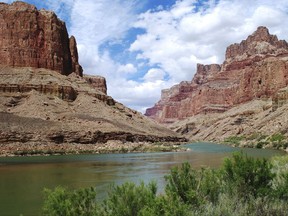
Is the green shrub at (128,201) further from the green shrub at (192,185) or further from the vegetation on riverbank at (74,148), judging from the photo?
the vegetation on riverbank at (74,148)

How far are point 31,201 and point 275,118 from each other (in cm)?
10093

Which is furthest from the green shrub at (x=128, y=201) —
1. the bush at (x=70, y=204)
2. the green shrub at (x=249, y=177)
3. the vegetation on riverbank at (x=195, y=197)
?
the green shrub at (x=249, y=177)

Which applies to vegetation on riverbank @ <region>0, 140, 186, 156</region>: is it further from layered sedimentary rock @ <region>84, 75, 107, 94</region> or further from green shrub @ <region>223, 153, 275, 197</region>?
layered sedimentary rock @ <region>84, 75, 107, 94</region>

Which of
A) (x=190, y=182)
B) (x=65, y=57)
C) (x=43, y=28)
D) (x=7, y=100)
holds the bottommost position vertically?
(x=190, y=182)

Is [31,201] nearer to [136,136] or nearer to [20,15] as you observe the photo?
[136,136]

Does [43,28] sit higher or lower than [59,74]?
higher

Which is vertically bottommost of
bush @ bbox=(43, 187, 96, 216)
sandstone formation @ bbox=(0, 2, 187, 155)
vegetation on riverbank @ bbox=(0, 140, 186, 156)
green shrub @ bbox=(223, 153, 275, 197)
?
bush @ bbox=(43, 187, 96, 216)

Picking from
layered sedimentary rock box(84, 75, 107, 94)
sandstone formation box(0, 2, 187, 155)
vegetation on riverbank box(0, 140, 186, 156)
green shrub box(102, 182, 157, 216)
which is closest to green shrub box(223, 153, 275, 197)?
green shrub box(102, 182, 157, 216)

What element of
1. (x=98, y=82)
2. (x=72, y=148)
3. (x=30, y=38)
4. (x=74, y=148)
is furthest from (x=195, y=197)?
(x=98, y=82)

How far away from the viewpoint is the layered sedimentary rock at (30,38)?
97.2m

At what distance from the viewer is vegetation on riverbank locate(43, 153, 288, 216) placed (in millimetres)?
9766

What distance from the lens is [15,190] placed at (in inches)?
896

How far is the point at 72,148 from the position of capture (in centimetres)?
6781

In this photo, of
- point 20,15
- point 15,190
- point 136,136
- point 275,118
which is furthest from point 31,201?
point 275,118
